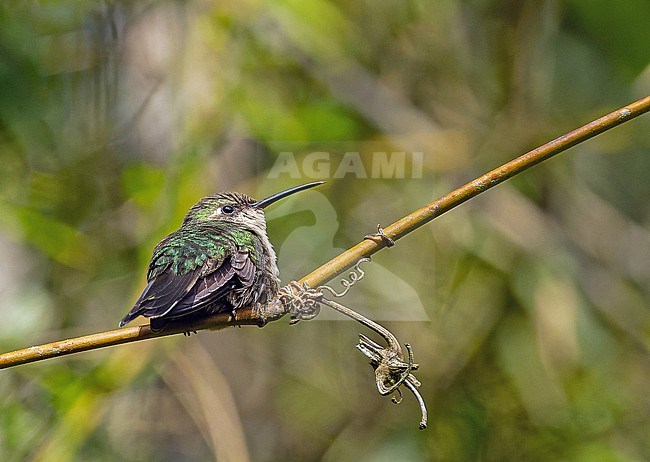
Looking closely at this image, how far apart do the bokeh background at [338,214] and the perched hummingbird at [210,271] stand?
75 centimetres

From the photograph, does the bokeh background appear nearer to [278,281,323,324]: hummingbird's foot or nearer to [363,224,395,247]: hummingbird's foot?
[278,281,323,324]: hummingbird's foot

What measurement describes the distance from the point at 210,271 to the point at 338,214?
1.52 m

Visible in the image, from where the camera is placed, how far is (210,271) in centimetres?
131

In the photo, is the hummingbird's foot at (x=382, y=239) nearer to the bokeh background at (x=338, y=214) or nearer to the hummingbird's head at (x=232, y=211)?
the hummingbird's head at (x=232, y=211)

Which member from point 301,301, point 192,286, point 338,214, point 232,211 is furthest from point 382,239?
point 338,214

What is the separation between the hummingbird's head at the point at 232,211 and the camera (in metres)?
1.63

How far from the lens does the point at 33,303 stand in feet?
8.74

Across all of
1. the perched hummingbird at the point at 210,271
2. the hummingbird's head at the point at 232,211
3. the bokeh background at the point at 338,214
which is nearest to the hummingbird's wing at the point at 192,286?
the perched hummingbird at the point at 210,271

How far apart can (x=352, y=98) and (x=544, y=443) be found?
131 cm

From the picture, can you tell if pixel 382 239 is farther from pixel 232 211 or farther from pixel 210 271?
pixel 232 211

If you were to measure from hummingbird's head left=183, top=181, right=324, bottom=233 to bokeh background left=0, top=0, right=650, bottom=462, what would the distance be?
54 cm

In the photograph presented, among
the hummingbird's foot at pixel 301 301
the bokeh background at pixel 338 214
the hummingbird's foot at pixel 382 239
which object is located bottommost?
the bokeh background at pixel 338 214

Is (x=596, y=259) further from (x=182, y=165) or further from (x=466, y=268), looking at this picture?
(x=182, y=165)

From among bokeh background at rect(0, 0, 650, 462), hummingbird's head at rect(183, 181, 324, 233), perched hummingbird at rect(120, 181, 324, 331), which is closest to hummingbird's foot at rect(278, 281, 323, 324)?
perched hummingbird at rect(120, 181, 324, 331)
